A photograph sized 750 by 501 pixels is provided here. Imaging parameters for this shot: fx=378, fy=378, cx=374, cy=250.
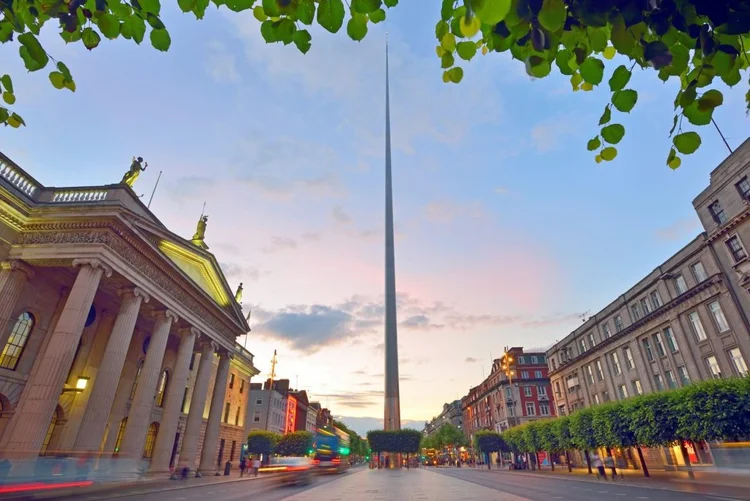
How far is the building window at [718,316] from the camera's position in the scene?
3168 cm

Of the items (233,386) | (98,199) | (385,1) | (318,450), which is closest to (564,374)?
(318,450)

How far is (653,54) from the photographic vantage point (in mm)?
2572

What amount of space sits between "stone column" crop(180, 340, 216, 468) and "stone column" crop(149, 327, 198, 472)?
2964 mm

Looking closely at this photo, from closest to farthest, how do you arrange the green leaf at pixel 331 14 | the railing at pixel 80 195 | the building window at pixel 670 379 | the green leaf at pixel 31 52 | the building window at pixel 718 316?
the green leaf at pixel 331 14 < the green leaf at pixel 31 52 < the railing at pixel 80 195 < the building window at pixel 718 316 < the building window at pixel 670 379

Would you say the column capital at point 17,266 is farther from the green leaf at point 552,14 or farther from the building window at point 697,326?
the building window at point 697,326

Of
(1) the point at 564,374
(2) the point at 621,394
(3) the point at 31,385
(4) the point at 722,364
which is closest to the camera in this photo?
A: (3) the point at 31,385

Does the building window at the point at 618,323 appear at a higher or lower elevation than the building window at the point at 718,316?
higher

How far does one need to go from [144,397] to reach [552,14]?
1150 inches

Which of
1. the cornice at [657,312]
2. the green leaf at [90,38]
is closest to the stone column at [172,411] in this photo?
the green leaf at [90,38]

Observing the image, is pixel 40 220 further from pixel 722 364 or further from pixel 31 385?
pixel 722 364

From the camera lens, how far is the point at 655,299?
133ft

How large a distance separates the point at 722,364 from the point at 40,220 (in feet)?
166

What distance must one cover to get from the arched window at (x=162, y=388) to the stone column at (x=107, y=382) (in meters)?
13.1

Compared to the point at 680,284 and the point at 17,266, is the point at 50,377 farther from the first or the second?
the point at 680,284
